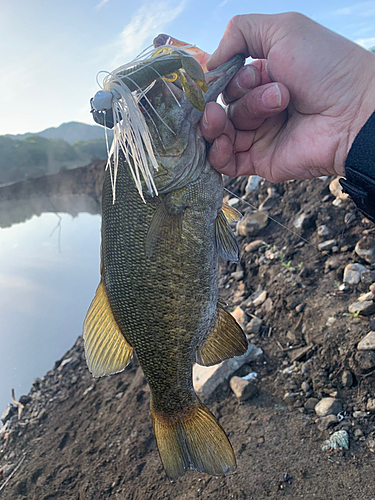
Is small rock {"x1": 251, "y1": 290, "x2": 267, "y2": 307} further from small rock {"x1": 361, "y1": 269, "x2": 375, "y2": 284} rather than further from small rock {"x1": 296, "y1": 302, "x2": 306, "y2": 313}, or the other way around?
small rock {"x1": 361, "y1": 269, "x2": 375, "y2": 284}

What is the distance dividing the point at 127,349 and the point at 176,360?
0.27 meters

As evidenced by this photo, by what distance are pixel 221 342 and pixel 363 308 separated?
1.57m

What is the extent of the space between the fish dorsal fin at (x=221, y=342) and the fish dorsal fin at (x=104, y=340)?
0.41m

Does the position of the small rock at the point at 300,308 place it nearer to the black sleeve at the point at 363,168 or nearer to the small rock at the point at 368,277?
the small rock at the point at 368,277

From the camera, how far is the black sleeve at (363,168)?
1616 mm

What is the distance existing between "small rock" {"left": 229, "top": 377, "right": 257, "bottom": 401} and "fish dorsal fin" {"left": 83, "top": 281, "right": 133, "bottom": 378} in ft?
4.80

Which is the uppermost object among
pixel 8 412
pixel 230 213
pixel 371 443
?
pixel 230 213

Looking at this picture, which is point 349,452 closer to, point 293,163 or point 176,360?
point 176,360

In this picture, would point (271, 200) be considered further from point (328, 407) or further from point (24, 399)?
point (24, 399)

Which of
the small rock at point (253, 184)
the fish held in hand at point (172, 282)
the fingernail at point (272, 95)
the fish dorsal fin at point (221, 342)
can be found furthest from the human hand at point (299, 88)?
the small rock at point (253, 184)

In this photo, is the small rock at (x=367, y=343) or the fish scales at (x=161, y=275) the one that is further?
the small rock at (x=367, y=343)

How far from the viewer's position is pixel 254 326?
3430 millimetres

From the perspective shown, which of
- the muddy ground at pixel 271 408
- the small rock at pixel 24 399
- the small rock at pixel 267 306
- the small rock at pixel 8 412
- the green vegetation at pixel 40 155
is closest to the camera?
the muddy ground at pixel 271 408

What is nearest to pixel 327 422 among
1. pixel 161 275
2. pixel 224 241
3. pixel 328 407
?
pixel 328 407
